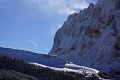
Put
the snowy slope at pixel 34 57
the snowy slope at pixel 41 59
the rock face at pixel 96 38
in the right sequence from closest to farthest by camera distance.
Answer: the snowy slope at pixel 41 59 < the snowy slope at pixel 34 57 < the rock face at pixel 96 38

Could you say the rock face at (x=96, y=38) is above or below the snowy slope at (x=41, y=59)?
above

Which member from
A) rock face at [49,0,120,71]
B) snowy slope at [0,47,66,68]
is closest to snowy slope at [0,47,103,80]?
snowy slope at [0,47,66,68]

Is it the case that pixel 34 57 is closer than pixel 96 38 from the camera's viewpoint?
Yes

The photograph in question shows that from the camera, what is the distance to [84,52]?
3949 inches

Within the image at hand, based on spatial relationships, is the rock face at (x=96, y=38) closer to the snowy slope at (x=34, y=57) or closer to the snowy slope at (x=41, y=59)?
the snowy slope at (x=41, y=59)

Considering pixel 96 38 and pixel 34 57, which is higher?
pixel 96 38

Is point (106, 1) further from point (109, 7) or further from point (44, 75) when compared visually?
point (44, 75)

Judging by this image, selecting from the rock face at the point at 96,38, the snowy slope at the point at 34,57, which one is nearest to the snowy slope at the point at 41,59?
the snowy slope at the point at 34,57

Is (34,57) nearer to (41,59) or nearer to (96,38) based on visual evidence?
(41,59)

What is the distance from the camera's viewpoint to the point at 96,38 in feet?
327

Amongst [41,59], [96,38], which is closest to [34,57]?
[41,59]

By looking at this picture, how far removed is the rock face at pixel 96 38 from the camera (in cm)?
8681

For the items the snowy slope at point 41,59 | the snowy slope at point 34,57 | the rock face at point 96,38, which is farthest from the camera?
the rock face at point 96,38

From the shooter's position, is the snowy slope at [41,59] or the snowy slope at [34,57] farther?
the snowy slope at [34,57]
